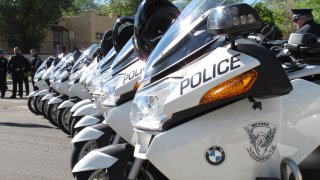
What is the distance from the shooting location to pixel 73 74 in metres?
8.96

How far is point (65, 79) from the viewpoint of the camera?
9.94 metres

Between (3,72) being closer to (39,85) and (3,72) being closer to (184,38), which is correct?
(39,85)

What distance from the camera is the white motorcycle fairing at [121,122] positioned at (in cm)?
427

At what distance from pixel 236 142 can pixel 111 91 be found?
1.82 metres

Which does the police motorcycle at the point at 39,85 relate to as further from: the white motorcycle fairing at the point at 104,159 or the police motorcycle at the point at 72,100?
the white motorcycle fairing at the point at 104,159

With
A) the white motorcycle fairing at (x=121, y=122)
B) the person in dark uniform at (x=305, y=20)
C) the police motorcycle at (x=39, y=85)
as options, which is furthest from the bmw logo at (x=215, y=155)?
the police motorcycle at (x=39, y=85)

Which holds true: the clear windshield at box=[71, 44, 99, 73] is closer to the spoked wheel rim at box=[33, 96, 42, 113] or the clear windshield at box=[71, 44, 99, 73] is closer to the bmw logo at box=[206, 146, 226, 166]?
the spoked wheel rim at box=[33, 96, 42, 113]

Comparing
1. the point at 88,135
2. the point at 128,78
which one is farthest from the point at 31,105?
the point at 128,78

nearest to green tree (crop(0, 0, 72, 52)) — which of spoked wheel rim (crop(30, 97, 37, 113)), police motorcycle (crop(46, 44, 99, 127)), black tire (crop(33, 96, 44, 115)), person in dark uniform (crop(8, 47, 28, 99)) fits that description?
person in dark uniform (crop(8, 47, 28, 99))

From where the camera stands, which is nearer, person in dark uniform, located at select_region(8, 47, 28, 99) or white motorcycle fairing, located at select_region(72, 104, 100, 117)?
white motorcycle fairing, located at select_region(72, 104, 100, 117)

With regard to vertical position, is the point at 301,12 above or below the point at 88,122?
above

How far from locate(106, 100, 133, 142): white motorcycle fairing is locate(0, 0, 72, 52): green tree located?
120ft

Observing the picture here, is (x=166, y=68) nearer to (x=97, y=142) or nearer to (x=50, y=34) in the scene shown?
(x=97, y=142)

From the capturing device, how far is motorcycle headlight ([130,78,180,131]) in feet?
10.2
